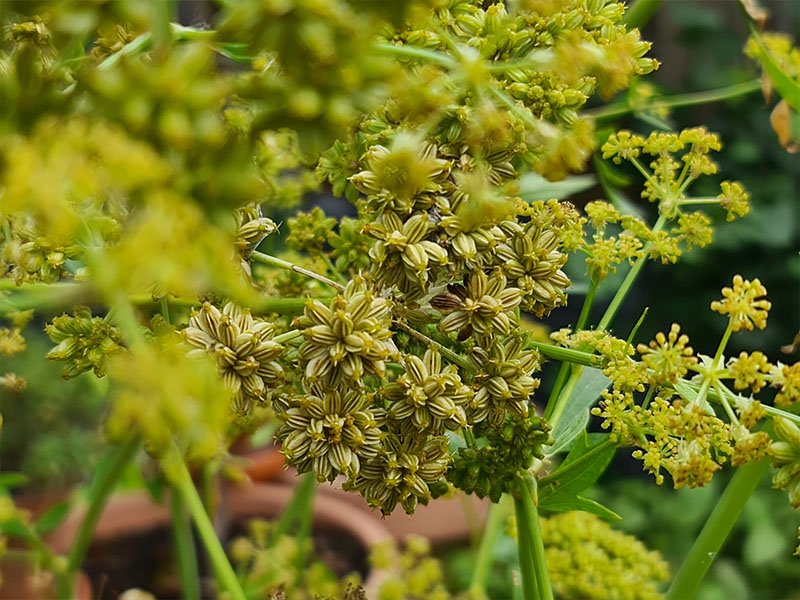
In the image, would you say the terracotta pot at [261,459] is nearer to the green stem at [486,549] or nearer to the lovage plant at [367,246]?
the green stem at [486,549]

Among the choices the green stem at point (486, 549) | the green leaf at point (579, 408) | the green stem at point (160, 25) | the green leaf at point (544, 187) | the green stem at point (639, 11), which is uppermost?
the green stem at point (639, 11)

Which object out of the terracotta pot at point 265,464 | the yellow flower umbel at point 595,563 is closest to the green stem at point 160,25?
the yellow flower umbel at point 595,563

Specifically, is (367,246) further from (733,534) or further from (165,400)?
(733,534)

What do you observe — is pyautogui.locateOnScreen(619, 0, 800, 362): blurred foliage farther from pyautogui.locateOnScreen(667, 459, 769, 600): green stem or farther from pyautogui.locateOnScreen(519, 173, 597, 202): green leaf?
pyautogui.locateOnScreen(667, 459, 769, 600): green stem

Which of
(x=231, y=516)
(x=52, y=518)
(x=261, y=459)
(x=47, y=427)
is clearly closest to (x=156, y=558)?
(x=231, y=516)

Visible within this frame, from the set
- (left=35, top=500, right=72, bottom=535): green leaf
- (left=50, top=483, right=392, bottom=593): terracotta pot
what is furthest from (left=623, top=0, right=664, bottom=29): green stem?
(left=50, top=483, right=392, bottom=593): terracotta pot

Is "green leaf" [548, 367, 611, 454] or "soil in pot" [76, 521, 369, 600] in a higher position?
"green leaf" [548, 367, 611, 454]
